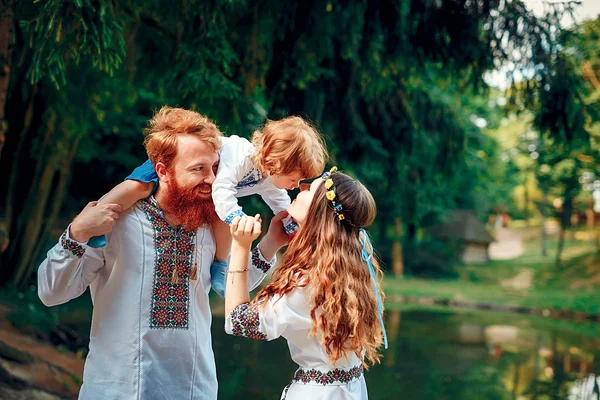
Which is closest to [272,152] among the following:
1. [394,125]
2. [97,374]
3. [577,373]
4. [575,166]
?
[97,374]

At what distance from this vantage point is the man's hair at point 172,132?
2.44 meters

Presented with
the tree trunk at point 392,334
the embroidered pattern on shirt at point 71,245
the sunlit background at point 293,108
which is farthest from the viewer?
the tree trunk at point 392,334

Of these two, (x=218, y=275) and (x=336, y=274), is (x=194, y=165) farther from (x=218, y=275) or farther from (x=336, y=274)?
(x=336, y=274)

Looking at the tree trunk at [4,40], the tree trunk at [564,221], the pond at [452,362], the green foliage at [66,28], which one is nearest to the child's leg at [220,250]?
the green foliage at [66,28]

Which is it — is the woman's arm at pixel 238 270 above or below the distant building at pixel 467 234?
below

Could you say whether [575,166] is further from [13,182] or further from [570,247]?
[13,182]

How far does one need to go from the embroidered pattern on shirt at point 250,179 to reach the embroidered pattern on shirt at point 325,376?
32.1 inches

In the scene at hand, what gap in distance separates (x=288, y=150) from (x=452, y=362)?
9.19 meters

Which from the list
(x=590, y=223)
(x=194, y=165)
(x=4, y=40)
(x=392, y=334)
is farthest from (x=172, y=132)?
(x=590, y=223)

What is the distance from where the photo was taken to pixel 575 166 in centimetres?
2450

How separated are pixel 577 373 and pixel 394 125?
5218 mm

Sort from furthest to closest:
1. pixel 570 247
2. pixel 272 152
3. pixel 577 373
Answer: pixel 570 247 → pixel 577 373 → pixel 272 152

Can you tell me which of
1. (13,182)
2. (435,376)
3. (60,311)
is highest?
(13,182)

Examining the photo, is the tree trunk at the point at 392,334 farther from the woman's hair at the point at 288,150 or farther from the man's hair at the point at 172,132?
the man's hair at the point at 172,132
